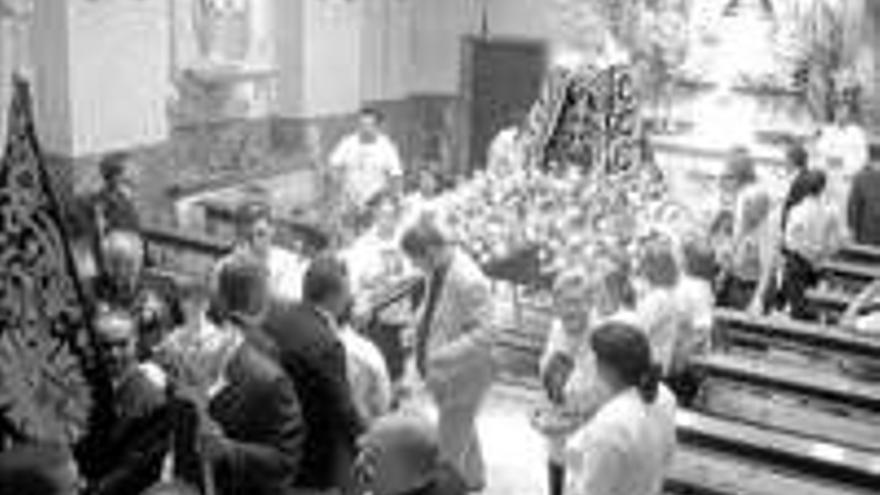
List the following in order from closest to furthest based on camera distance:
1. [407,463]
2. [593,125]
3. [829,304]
→ [407,463] < [593,125] < [829,304]

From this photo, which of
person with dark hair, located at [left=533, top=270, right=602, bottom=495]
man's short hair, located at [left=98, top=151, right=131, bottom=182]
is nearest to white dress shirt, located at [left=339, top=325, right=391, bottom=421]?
person with dark hair, located at [left=533, top=270, right=602, bottom=495]

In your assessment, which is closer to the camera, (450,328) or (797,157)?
(450,328)

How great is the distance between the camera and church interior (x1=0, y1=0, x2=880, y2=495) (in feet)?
14.4

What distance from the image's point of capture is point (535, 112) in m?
9.35

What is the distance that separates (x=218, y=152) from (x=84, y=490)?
9.04m

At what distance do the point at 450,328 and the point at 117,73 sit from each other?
561 cm

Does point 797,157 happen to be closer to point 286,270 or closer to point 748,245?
point 748,245

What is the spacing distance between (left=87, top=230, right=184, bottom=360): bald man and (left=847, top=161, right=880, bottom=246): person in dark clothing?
711cm

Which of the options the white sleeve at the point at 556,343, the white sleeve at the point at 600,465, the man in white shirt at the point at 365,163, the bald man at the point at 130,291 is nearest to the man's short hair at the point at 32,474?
the white sleeve at the point at 600,465

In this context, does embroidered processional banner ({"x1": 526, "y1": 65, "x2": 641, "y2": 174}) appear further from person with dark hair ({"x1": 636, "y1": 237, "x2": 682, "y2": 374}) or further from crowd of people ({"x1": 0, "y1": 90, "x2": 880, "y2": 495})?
person with dark hair ({"x1": 636, "y1": 237, "x2": 682, "y2": 374})

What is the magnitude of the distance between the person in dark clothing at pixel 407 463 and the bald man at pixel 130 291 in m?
2.73

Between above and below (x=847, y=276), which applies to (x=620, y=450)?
above

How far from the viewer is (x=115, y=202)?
334 inches

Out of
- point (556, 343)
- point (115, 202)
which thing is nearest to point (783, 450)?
point (556, 343)
